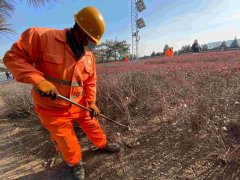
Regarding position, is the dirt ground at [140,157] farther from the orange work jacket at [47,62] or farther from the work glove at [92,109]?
the orange work jacket at [47,62]

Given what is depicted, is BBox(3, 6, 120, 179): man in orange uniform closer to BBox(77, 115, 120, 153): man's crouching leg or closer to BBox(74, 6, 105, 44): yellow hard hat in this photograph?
BBox(74, 6, 105, 44): yellow hard hat

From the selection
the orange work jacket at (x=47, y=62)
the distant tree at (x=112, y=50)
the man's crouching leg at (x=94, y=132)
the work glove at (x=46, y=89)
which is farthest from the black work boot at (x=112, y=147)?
the distant tree at (x=112, y=50)

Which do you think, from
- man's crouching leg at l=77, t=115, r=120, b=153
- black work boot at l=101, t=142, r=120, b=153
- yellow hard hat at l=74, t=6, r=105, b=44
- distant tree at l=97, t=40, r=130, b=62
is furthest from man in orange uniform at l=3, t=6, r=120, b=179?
distant tree at l=97, t=40, r=130, b=62

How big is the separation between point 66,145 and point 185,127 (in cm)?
138

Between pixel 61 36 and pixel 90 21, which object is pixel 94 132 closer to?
pixel 61 36

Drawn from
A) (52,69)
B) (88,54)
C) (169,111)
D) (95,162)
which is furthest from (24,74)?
(169,111)

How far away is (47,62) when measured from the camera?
Answer: 230 centimetres

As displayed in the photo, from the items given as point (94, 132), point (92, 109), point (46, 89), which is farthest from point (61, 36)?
point (94, 132)

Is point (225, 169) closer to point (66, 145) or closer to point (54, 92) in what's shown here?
point (66, 145)

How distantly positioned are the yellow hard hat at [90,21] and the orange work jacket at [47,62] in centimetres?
24

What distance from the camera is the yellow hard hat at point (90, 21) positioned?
2318 millimetres

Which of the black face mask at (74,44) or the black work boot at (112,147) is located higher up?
the black face mask at (74,44)

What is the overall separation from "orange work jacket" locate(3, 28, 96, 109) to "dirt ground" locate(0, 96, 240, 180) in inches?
37.4

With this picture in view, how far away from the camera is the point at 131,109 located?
12.0ft
